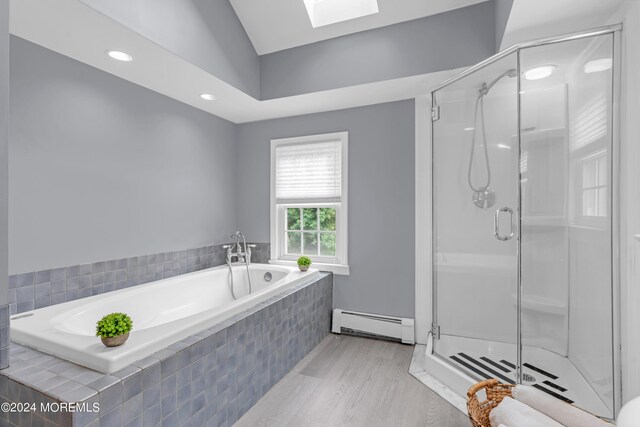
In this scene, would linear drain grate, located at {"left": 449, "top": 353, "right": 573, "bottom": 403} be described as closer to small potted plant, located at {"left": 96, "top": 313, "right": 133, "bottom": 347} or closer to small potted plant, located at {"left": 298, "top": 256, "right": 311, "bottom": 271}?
small potted plant, located at {"left": 298, "top": 256, "right": 311, "bottom": 271}

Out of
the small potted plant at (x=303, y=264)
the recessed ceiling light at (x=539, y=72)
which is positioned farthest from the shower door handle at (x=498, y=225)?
the small potted plant at (x=303, y=264)

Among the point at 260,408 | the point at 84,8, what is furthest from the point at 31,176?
the point at 260,408

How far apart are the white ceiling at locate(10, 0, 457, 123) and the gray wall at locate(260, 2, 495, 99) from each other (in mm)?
83

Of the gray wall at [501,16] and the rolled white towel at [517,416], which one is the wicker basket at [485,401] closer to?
the rolled white towel at [517,416]

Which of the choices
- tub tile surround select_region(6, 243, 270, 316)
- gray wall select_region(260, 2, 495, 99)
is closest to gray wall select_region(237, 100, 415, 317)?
gray wall select_region(260, 2, 495, 99)

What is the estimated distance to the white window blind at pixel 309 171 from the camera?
10.5ft

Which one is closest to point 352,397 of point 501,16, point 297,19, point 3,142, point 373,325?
point 373,325

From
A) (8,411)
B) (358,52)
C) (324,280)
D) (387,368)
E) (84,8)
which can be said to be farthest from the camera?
(324,280)

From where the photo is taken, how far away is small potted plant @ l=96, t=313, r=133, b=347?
1.33 metres

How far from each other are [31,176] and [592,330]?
3.46 metres

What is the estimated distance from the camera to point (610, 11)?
1.68 meters

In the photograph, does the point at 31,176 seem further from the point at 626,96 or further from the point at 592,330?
the point at 592,330

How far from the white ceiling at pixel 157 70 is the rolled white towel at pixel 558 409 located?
2.07 m

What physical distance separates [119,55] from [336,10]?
162 cm
